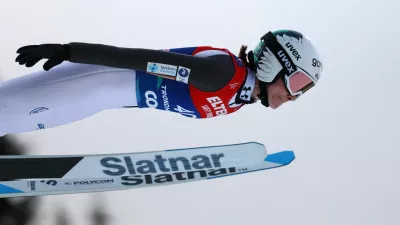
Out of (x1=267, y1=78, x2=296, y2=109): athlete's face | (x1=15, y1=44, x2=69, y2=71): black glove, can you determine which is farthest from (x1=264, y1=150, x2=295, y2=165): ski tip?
(x1=15, y1=44, x2=69, y2=71): black glove

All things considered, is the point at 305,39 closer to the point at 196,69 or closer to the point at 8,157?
the point at 196,69

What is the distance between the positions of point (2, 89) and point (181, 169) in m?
1.17

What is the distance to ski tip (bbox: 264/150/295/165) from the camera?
3427 mm

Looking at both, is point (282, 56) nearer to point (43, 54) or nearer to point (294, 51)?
point (294, 51)

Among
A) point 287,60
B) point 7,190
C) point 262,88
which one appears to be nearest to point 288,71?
point 287,60

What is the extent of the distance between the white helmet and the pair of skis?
477mm

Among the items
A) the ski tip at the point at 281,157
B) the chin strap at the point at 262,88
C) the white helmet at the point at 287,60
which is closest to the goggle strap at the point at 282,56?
the white helmet at the point at 287,60

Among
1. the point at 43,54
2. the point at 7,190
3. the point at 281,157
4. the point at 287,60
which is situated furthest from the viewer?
the point at 281,157

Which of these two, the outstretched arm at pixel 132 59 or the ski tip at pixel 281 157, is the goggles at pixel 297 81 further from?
the ski tip at pixel 281 157

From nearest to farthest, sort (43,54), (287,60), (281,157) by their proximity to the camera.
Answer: (43,54) < (287,60) < (281,157)

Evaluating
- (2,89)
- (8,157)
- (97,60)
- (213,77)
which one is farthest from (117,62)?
(8,157)

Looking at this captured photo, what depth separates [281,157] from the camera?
346 cm

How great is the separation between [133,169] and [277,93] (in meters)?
1.02

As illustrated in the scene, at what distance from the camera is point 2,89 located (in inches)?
107
